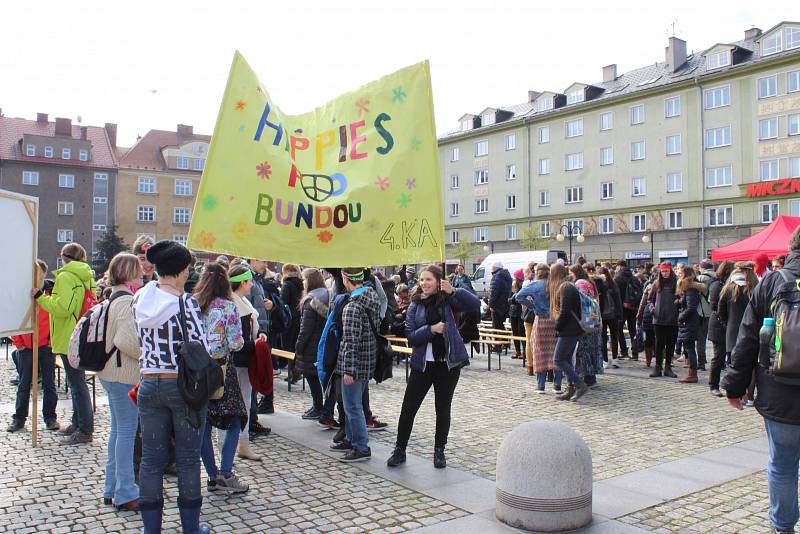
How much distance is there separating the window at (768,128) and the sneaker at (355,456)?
43603 mm

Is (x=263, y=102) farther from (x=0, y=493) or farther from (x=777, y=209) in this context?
(x=777, y=209)

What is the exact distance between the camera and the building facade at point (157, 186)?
63656mm

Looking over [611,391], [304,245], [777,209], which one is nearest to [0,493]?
[304,245]

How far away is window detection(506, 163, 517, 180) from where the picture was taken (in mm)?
56781

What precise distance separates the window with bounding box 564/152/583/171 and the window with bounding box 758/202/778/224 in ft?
45.3

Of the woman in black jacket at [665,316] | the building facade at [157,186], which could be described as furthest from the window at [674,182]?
the building facade at [157,186]

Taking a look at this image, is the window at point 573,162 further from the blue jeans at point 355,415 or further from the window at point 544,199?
the blue jeans at point 355,415

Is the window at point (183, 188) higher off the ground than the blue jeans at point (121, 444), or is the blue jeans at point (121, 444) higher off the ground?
the window at point (183, 188)

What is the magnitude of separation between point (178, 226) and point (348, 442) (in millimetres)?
63111

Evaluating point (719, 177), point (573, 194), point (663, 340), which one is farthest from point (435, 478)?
point (573, 194)

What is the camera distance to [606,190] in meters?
50.6

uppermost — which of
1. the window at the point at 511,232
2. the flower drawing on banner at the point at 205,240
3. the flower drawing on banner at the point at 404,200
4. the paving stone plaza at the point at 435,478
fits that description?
the window at the point at 511,232

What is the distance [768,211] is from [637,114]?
11532 millimetres

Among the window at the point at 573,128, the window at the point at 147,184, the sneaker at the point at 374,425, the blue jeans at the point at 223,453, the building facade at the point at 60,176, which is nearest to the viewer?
the blue jeans at the point at 223,453
